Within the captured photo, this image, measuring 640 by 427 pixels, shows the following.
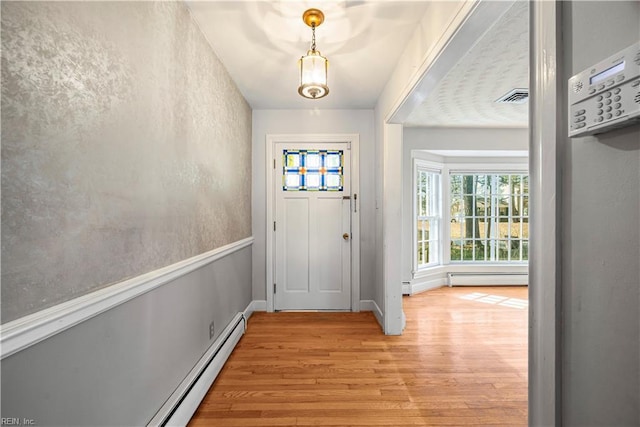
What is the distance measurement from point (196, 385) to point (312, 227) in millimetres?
2112

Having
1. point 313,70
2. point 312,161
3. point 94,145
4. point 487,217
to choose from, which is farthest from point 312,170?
point 487,217

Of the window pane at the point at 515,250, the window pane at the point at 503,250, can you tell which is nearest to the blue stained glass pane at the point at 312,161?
the window pane at the point at 503,250

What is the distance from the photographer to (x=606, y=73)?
63cm

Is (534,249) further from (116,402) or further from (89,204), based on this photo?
(116,402)

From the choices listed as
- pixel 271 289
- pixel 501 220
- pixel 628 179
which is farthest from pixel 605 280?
pixel 501 220

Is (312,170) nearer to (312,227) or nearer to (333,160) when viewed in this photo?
(333,160)

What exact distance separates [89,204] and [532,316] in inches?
60.5

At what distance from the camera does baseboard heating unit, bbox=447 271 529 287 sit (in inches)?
186

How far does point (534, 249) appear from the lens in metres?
0.89

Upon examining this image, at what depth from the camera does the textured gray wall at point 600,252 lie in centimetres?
65

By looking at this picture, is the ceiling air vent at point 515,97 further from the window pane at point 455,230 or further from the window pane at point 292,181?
the window pane at point 292,181

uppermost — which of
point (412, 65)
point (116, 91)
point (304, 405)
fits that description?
point (412, 65)

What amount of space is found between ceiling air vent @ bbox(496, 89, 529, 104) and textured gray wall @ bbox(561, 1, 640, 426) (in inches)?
107

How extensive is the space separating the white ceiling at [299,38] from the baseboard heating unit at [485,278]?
3338 mm
